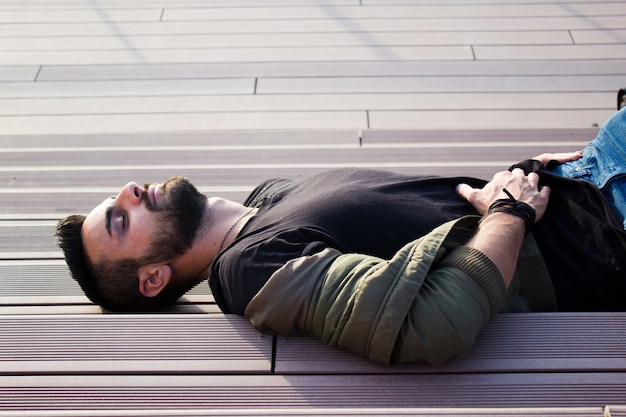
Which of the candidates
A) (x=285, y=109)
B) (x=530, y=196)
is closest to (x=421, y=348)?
(x=530, y=196)

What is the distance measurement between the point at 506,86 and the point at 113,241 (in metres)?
1.90

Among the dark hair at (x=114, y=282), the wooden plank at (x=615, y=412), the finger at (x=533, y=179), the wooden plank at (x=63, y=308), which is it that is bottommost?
the wooden plank at (x=63, y=308)

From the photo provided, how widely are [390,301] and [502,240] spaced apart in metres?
0.34

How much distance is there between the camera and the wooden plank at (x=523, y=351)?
130cm

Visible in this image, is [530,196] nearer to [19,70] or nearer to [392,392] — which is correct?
[392,392]

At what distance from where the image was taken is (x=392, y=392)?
125 cm

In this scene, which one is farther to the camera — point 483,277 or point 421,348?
point 483,277

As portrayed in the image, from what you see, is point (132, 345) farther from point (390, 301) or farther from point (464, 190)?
point (464, 190)

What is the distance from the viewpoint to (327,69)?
3080 mm

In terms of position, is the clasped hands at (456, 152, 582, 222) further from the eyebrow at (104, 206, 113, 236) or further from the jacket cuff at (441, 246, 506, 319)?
the eyebrow at (104, 206, 113, 236)

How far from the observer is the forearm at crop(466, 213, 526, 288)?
144 cm

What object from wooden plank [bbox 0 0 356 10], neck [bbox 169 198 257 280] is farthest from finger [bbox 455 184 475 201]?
wooden plank [bbox 0 0 356 10]

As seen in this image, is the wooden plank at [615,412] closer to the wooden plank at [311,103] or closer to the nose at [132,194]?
the nose at [132,194]

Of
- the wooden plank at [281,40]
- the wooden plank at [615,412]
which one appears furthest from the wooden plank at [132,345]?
the wooden plank at [281,40]
